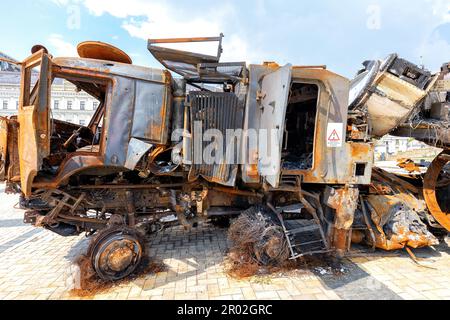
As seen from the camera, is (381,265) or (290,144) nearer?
(381,265)

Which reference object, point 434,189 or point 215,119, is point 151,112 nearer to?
point 215,119

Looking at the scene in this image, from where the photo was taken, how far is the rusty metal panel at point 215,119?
3965mm

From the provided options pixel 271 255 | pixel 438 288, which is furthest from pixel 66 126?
pixel 438 288

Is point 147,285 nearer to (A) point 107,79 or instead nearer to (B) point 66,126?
(A) point 107,79

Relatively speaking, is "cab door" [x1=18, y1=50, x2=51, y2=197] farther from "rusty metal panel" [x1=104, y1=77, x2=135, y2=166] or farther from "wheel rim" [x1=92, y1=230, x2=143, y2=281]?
"wheel rim" [x1=92, y1=230, x2=143, y2=281]

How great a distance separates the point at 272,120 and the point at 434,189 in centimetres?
411

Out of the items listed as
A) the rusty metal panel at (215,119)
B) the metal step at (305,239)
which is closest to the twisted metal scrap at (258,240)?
the metal step at (305,239)

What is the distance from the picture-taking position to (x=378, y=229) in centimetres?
467

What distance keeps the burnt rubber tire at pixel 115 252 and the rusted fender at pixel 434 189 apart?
18.9 feet

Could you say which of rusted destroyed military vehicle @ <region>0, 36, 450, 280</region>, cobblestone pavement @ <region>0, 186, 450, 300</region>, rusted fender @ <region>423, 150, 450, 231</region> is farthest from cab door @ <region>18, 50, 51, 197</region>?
rusted fender @ <region>423, 150, 450, 231</region>

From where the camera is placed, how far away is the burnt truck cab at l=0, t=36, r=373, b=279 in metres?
3.54

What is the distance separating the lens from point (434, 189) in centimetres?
504

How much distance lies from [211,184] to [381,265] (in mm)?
3411

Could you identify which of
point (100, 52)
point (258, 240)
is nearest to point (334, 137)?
point (258, 240)
